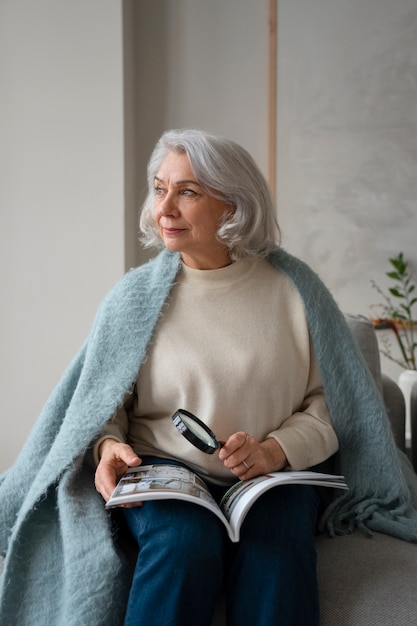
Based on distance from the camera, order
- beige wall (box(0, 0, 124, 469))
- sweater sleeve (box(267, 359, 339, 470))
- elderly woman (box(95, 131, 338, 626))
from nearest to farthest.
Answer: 1. elderly woman (box(95, 131, 338, 626))
2. sweater sleeve (box(267, 359, 339, 470))
3. beige wall (box(0, 0, 124, 469))

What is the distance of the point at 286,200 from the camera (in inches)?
119

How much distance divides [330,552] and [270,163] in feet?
6.43

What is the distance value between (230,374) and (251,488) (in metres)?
0.28

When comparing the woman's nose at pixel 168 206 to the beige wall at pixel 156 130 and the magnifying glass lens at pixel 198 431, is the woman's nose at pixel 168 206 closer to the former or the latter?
the magnifying glass lens at pixel 198 431

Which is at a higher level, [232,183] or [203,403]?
[232,183]

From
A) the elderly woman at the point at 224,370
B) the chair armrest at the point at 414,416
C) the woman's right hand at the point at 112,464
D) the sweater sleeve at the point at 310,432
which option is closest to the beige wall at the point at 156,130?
the chair armrest at the point at 414,416

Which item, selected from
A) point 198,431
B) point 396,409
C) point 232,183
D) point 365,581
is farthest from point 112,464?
point 396,409

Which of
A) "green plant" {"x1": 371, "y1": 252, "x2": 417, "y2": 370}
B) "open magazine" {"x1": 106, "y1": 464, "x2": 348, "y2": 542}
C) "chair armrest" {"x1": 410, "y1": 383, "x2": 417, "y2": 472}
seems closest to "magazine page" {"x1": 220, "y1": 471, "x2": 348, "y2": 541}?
"open magazine" {"x1": 106, "y1": 464, "x2": 348, "y2": 542}

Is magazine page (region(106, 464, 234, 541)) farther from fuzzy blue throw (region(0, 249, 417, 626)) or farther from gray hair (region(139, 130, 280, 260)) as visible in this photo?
gray hair (region(139, 130, 280, 260))

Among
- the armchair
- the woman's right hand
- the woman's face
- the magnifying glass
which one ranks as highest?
the woman's face

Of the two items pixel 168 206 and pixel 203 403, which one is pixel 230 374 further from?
pixel 168 206

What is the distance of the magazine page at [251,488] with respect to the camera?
1175 millimetres

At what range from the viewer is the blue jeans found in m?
1.14

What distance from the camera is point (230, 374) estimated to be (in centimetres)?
145
